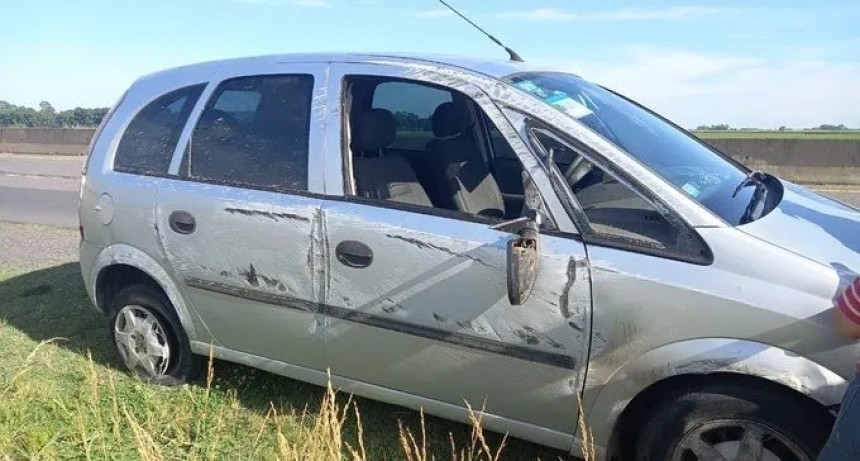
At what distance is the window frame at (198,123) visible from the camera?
321 centimetres

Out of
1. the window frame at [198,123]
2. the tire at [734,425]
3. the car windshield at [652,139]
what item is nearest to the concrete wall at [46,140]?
the window frame at [198,123]

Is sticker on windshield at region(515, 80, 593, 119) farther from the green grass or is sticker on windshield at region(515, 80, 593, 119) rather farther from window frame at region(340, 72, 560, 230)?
the green grass

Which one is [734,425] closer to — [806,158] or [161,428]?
[161,428]

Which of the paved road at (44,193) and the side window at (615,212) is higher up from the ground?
the side window at (615,212)

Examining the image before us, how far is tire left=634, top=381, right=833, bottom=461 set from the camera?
2266 mm

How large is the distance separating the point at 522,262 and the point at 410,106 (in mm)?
1493

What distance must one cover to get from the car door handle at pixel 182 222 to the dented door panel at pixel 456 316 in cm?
85

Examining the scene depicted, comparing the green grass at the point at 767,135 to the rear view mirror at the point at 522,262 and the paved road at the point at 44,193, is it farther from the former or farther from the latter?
the rear view mirror at the point at 522,262

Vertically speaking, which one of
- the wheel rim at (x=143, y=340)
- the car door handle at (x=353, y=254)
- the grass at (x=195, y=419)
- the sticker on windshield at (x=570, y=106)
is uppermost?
the sticker on windshield at (x=570, y=106)

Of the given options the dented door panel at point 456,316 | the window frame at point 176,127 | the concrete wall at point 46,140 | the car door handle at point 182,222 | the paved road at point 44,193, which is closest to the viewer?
the dented door panel at point 456,316

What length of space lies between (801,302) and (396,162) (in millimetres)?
1933

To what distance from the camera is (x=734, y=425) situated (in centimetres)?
236

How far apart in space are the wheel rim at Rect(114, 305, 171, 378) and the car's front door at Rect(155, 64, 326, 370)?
18.7 inches

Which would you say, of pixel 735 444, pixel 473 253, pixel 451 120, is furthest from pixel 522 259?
pixel 451 120
